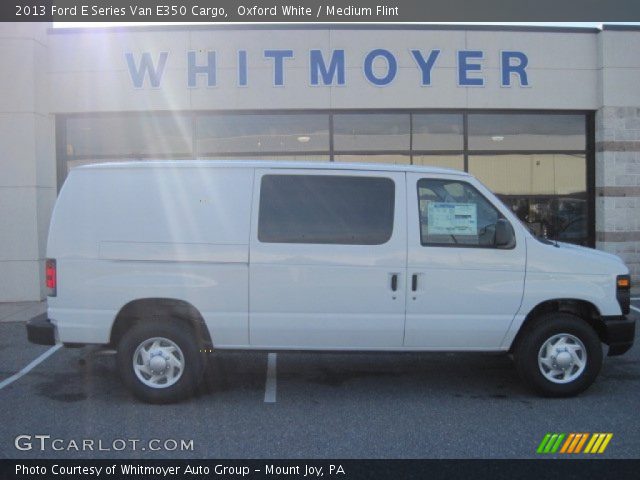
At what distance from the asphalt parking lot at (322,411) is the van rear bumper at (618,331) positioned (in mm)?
476

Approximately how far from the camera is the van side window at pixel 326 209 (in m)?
5.61

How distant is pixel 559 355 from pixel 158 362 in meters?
3.53

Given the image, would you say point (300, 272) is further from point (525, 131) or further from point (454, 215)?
point (525, 131)

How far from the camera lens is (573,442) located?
4.75 metres

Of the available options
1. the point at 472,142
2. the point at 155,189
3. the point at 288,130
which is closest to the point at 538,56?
the point at 472,142

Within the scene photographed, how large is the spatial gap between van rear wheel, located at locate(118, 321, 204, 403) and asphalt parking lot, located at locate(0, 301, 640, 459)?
15 centimetres

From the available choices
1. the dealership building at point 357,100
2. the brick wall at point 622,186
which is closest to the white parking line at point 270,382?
the dealership building at point 357,100

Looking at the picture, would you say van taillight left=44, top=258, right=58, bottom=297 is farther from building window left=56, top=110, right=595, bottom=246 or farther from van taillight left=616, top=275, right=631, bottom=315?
building window left=56, top=110, right=595, bottom=246

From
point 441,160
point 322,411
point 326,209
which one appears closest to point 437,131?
point 441,160

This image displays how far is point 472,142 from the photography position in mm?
12516

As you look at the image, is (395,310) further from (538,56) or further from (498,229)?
(538,56)

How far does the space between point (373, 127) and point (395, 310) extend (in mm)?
7324
